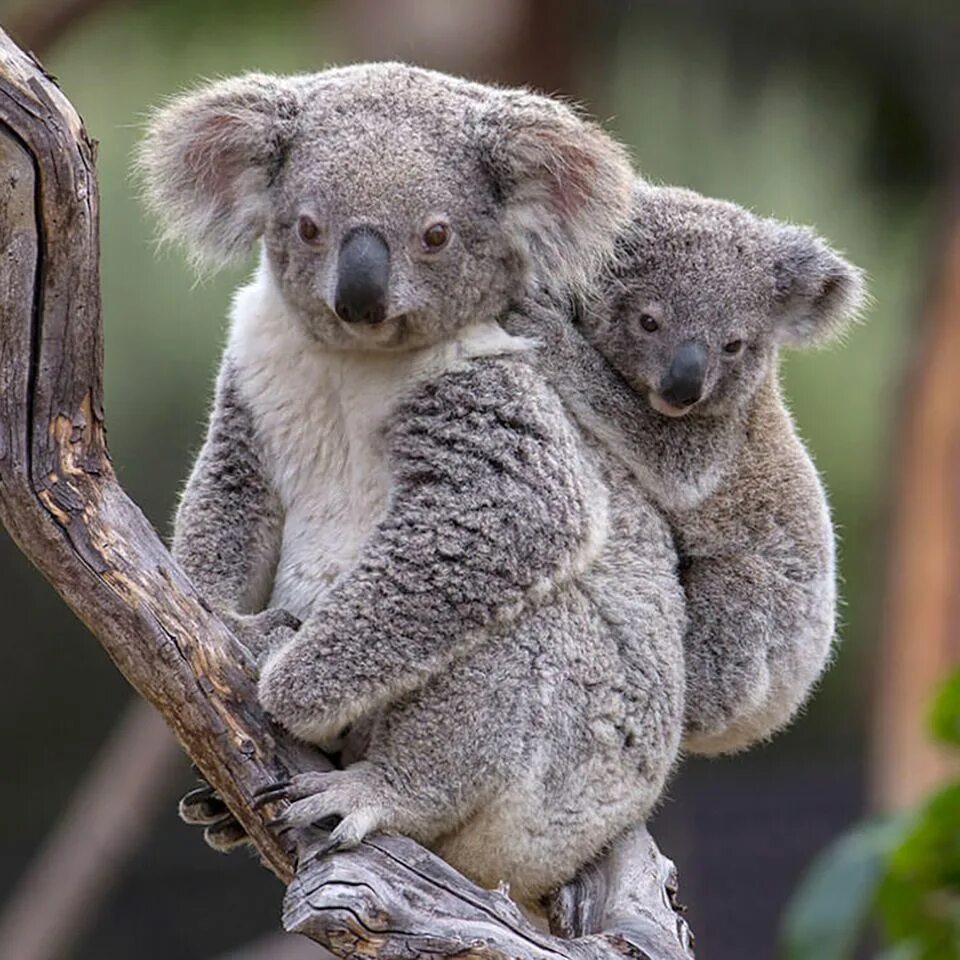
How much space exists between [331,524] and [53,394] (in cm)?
66

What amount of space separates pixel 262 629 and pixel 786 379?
7366 millimetres

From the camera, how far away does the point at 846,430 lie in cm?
1103

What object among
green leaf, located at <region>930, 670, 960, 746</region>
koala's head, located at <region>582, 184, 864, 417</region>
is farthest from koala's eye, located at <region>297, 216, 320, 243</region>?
green leaf, located at <region>930, 670, 960, 746</region>

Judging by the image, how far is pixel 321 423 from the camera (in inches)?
129

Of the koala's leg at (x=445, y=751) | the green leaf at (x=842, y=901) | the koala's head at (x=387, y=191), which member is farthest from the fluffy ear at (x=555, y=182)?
the green leaf at (x=842, y=901)

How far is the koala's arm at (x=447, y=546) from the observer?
3.00 metres

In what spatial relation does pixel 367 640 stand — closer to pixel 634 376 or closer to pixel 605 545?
pixel 605 545

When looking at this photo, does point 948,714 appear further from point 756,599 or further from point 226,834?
point 226,834

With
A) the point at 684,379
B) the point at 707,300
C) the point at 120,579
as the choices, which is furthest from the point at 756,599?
the point at 120,579

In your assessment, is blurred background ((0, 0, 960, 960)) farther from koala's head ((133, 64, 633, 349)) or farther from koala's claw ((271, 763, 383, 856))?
koala's claw ((271, 763, 383, 856))

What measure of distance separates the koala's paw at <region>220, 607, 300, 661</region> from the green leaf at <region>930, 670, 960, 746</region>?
166 cm

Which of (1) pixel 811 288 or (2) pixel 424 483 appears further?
(1) pixel 811 288

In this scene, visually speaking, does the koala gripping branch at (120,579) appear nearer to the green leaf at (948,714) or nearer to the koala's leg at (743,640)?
the koala's leg at (743,640)

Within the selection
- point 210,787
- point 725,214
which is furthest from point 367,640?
point 725,214
